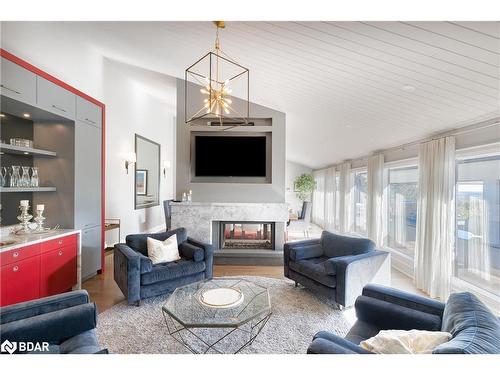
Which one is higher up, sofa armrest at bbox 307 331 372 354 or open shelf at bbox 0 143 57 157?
open shelf at bbox 0 143 57 157

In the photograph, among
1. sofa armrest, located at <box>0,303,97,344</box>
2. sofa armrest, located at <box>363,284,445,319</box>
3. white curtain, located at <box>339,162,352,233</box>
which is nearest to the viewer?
sofa armrest, located at <box>0,303,97,344</box>

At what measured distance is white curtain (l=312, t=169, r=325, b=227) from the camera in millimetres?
8617

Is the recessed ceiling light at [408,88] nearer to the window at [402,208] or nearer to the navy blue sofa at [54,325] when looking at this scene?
the window at [402,208]

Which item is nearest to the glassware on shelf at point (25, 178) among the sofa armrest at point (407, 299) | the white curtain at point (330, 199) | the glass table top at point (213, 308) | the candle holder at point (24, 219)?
the candle holder at point (24, 219)

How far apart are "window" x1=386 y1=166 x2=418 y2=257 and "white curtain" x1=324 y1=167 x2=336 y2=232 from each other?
2.78 meters

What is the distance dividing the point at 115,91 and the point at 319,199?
7.47 metres

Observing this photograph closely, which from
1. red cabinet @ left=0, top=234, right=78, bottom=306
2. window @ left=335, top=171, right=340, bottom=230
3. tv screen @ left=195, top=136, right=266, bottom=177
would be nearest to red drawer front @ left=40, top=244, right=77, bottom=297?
red cabinet @ left=0, top=234, right=78, bottom=306

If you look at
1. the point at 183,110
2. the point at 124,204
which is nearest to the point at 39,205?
Result: the point at 124,204

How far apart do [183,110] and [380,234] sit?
15.3 feet

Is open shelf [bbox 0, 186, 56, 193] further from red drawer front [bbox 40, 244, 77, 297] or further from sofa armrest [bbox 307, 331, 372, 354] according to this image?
sofa armrest [bbox 307, 331, 372, 354]

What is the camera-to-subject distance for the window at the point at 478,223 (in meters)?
2.70

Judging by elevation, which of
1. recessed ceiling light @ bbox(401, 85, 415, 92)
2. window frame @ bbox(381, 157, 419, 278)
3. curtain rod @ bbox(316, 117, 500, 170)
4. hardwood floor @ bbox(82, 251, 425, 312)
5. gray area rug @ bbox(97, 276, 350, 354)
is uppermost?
recessed ceiling light @ bbox(401, 85, 415, 92)

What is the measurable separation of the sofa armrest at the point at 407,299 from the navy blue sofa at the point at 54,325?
1.97 meters
